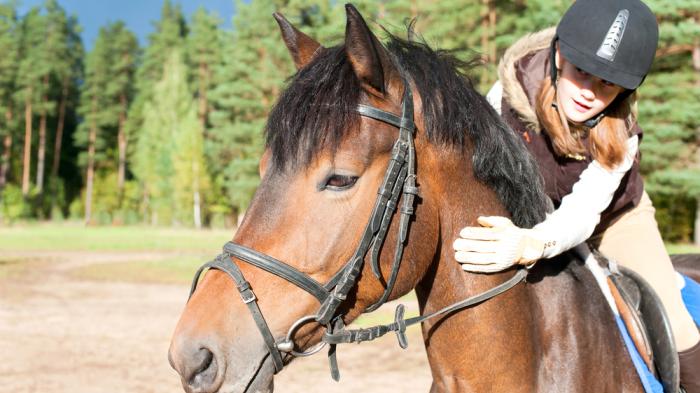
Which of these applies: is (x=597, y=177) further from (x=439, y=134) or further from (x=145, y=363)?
(x=145, y=363)

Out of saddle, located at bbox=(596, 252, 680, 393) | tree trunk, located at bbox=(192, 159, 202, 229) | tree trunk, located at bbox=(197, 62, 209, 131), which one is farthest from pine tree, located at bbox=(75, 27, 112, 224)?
saddle, located at bbox=(596, 252, 680, 393)

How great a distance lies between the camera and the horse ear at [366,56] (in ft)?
5.90

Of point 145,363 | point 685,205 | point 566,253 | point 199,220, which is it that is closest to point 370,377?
point 145,363

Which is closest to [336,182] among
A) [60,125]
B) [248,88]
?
[248,88]

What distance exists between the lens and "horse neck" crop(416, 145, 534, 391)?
6.90ft

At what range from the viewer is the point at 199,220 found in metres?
44.1

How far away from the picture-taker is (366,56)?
Answer: 1884 millimetres

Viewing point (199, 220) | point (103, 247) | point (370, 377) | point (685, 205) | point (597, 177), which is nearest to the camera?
point (597, 177)

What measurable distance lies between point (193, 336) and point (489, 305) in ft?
3.46

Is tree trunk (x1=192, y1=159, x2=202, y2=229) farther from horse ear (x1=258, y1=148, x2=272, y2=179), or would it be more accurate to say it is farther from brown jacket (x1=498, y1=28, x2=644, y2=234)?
horse ear (x1=258, y1=148, x2=272, y2=179)

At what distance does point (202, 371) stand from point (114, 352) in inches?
292

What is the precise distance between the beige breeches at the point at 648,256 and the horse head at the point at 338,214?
2.96ft

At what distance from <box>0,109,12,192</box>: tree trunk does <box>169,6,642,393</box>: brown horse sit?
54862mm

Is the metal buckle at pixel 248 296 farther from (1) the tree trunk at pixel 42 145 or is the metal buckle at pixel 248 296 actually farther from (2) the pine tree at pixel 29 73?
(1) the tree trunk at pixel 42 145
